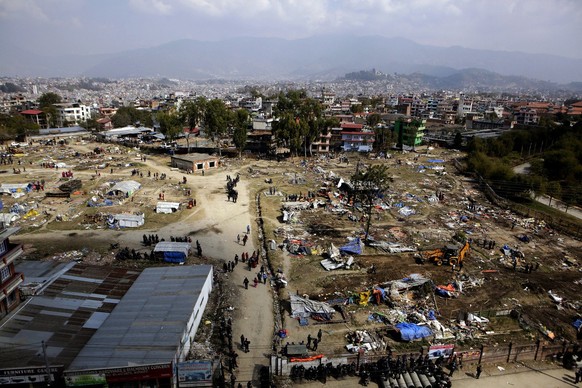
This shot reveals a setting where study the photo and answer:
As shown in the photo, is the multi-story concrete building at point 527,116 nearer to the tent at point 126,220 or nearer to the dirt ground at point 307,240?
the dirt ground at point 307,240

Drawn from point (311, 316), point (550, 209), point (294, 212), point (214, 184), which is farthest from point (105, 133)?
point (550, 209)

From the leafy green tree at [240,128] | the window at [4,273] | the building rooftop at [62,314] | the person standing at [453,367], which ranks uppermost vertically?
the leafy green tree at [240,128]

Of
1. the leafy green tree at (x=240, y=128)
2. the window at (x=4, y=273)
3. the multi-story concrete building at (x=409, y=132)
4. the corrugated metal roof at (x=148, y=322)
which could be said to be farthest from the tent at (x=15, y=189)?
the multi-story concrete building at (x=409, y=132)

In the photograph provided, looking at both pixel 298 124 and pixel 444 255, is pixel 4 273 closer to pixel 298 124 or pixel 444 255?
pixel 444 255

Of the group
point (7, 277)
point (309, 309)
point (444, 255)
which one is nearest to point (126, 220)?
point (7, 277)

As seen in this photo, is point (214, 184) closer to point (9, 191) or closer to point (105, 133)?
point (9, 191)

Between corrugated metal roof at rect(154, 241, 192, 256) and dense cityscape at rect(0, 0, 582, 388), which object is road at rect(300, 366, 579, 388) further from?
corrugated metal roof at rect(154, 241, 192, 256)
